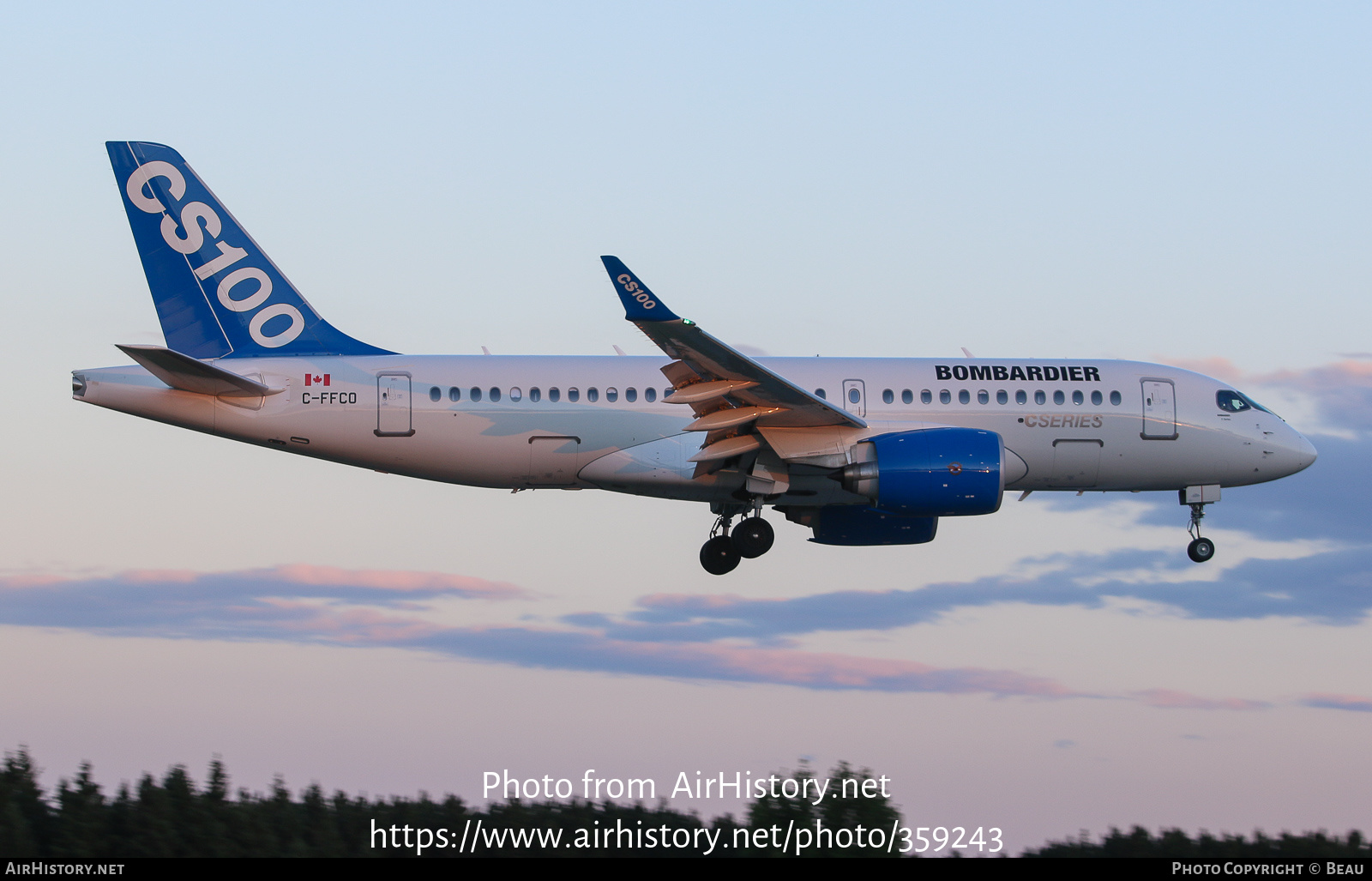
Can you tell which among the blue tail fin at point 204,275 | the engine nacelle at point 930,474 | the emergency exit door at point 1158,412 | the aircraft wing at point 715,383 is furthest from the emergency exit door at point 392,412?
the emergency exit door at point 1158,412

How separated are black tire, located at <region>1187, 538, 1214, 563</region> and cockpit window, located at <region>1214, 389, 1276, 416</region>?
9.13 feet

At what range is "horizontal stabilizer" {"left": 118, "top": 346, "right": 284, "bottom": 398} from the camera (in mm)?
26469

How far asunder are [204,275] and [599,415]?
337 inches

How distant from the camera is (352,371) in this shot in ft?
95.1

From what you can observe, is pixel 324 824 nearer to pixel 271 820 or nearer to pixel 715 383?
pixel 271 820

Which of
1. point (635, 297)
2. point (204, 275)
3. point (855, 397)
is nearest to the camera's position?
point (635, 297)

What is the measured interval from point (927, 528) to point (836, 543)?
2010 mm

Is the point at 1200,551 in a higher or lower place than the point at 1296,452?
lower

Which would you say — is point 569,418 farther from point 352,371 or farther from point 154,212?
point 154,212

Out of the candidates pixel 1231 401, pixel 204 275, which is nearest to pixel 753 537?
pixel 1231 401

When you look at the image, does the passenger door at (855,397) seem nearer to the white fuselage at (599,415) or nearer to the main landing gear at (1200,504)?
the white fuselage at (599,415)

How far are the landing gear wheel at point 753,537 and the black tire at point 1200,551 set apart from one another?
8874 millimetres

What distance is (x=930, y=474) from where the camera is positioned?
2716cm

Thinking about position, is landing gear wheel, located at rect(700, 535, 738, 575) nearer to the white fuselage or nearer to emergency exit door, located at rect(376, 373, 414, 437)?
the white fuselage
